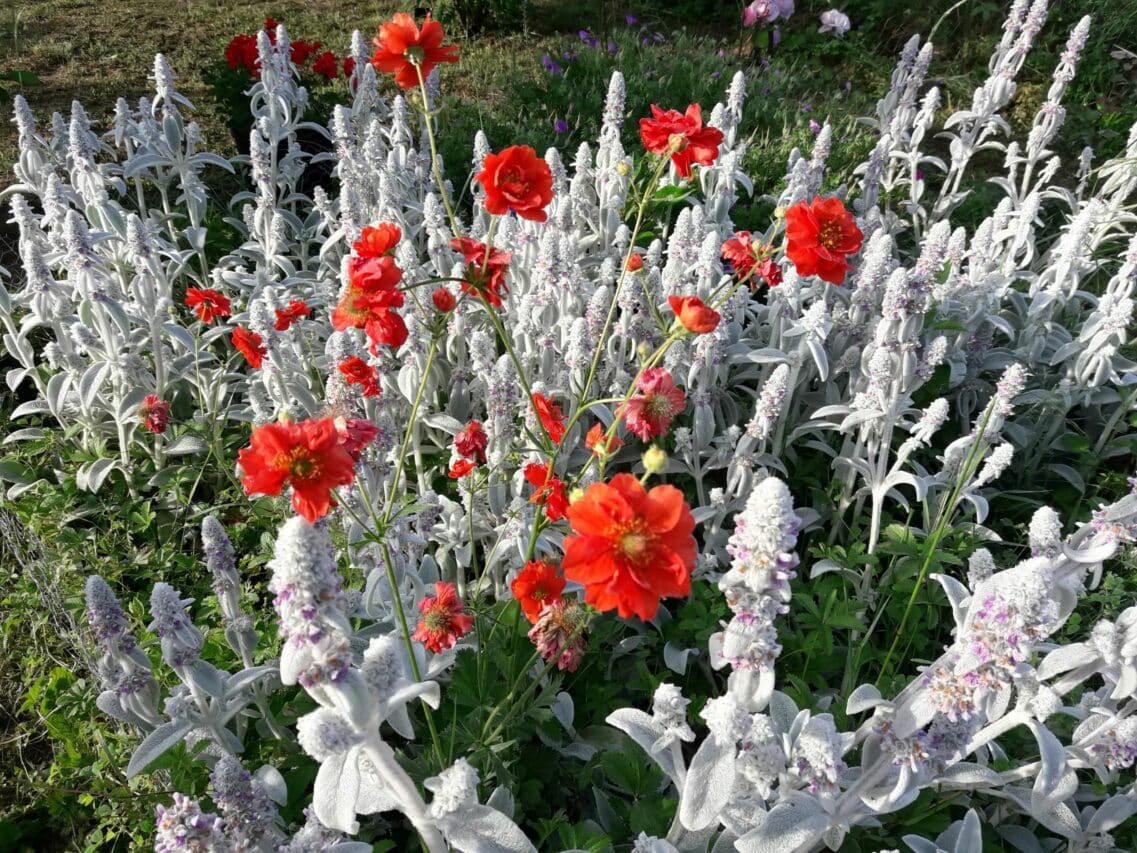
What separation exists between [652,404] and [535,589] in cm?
52

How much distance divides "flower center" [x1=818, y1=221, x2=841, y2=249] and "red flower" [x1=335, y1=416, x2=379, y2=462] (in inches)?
45.9

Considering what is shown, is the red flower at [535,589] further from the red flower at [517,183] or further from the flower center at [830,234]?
the flower center at [830,234]

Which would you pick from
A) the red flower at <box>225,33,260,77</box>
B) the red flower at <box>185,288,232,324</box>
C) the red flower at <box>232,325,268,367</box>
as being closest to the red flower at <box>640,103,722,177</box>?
the red flower at <box>232,325,268,367</box>

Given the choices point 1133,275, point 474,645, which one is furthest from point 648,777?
point 1133,275

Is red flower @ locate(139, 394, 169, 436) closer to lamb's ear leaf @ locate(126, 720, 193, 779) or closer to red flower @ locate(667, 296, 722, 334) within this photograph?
lamb's ear leaf @ locate(126, 720, 193, 779)

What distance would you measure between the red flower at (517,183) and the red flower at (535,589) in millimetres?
787

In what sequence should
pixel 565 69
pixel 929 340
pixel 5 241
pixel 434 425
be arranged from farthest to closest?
pixel 565 69, pixel 5 241, pixel 929 340, pixel 434 425

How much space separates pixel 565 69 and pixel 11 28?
189 inches

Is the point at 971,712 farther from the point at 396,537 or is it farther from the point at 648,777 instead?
the point at 396,537

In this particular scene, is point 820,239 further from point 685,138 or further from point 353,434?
point 353,434

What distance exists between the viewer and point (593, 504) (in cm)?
125

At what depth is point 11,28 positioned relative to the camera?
267 inches

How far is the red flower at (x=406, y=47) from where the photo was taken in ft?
6.54

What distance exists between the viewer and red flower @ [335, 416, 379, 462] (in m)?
1.63
